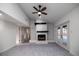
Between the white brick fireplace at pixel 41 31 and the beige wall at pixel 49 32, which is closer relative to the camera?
the white brick fireplace at pixel 41 31

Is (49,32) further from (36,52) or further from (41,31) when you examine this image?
(36,52)

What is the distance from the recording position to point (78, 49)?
12.1 ft

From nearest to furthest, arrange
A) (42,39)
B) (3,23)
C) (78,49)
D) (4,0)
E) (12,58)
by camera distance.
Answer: (12,58) → (4,0) → (78,49) → (3,23) → (42,39)

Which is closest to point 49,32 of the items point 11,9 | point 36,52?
point 36,52

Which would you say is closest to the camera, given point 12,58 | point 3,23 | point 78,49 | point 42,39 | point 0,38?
point 12,58

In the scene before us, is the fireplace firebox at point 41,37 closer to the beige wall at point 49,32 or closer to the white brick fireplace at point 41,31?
the white brick fireplace at point 41,31

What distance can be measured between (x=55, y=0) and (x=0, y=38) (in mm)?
4278

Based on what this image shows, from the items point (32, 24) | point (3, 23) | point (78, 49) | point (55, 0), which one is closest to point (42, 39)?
point (32, 24)

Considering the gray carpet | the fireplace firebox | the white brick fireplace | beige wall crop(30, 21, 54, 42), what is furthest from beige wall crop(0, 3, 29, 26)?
the fireplace firebox

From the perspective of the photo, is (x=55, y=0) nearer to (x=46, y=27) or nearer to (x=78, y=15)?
(x=78, y=15)

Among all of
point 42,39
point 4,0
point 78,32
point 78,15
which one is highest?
point 78,15

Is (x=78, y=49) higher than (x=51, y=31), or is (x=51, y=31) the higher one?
(x=51, y=31)

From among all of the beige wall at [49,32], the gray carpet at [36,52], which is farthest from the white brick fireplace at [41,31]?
the gray carpet at [36,52]

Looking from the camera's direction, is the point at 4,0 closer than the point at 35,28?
Yes
